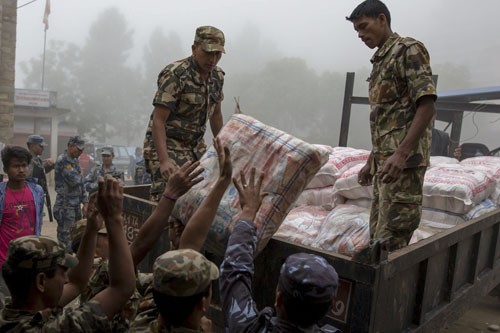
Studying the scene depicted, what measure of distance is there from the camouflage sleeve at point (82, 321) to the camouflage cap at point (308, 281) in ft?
1.72

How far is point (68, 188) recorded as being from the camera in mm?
5875

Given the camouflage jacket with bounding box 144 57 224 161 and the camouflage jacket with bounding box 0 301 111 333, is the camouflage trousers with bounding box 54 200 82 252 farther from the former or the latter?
the camouflage jacket with bounding box 0 301 111 333

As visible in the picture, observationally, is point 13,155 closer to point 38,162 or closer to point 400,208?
point 400,208

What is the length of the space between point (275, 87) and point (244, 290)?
41903 millimetres

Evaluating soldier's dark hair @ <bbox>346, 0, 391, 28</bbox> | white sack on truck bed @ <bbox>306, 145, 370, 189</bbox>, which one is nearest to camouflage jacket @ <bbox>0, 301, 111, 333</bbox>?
soldier's dark hair @ <bbox>346, 0, 391, 28</bbox>

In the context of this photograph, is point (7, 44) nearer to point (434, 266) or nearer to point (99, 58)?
point (434, 266)

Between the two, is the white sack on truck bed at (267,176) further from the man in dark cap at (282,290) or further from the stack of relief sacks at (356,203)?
the stack of relief sacks at (356,203)

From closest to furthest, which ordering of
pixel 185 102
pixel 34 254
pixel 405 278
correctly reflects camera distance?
pixel 34 254
pixel 405 278
pixel 185 102

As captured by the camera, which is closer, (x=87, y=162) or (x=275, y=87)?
(x=87, y=162)

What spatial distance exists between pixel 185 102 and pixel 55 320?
5.30ft

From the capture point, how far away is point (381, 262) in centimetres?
163

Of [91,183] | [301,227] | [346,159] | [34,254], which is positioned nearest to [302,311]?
[34,254]

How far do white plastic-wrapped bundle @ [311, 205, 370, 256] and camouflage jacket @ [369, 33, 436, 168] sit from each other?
0.34 meters

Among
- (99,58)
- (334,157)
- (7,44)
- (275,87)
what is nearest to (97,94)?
(99,58)
